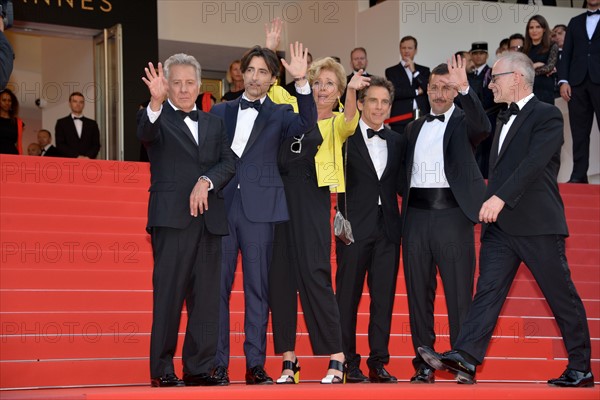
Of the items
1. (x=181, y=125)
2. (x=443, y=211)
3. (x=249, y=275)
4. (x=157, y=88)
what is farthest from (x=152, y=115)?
(x=443, y=211)

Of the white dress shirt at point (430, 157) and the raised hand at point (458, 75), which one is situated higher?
the raised hand at point (458, 75)

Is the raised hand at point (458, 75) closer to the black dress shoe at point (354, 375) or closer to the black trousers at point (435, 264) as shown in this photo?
the black trousers at point (435, 264)

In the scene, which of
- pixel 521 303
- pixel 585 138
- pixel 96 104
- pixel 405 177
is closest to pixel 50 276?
pixel 405 177

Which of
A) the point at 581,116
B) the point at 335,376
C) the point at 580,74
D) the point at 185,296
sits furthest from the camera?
the point at 581,116

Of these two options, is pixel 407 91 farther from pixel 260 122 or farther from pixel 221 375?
pixel 221 375

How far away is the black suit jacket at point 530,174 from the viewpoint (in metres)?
5.12

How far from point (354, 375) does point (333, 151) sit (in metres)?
1.30

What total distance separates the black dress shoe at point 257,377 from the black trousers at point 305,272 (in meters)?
0.24

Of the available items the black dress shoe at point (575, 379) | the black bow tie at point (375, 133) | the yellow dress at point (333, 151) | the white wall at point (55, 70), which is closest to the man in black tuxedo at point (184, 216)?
the yellow dress at point (333, 151)

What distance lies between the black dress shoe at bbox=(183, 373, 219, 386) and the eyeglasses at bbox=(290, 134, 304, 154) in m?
1.30

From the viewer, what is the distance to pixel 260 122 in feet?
17.7

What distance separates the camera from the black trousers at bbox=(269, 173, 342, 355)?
211 inches

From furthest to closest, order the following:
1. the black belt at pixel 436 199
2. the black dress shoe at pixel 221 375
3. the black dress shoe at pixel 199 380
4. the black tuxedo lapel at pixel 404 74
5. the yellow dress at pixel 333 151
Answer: the black tuxedo lapel at pixel 404 74 → the black belt at pixel 436 199 → the yellow dress at pixel 333 151 → the black dress shoe at pixel 221 375 → the black dress shoe at pixel 199 380

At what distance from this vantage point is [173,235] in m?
5.03
